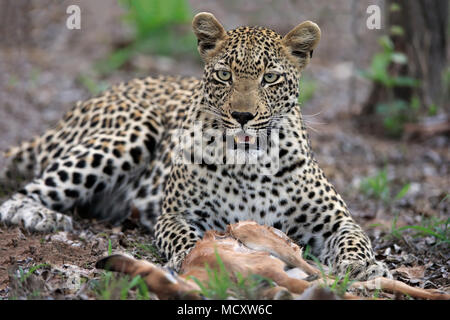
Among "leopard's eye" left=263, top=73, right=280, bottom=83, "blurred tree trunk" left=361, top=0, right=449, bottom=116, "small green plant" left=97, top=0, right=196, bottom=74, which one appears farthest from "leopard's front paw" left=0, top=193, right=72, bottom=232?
"small green plant" left=97, top=0, right=196, bottom=74

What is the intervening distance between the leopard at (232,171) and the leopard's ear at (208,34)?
0.04 ft

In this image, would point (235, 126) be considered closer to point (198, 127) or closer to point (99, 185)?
point (198, 127)

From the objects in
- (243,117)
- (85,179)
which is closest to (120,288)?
(243,117)

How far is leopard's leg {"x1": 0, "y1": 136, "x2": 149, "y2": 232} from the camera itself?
8531 mm

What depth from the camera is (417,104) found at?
46.6ft

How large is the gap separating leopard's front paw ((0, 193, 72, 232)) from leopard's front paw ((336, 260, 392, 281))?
3661mm

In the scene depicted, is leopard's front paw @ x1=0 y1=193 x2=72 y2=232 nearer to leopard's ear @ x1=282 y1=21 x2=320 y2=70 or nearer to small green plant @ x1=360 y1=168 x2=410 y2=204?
leopard's ear @ x1=282 y1=21 x2=320 y2=70

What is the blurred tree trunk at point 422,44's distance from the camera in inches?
552

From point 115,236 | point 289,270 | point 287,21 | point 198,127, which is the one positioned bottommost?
point 115,236

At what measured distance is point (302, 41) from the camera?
6.85m

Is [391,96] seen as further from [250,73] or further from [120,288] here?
[120,288]

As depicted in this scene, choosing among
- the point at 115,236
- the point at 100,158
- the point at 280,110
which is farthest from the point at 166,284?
the point at 100,158

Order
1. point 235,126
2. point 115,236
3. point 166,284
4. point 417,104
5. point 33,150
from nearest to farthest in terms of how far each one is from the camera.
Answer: point 166,284
point 235,126
point 115,236
point 33,150
point 417,104

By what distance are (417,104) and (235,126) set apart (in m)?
8.97
